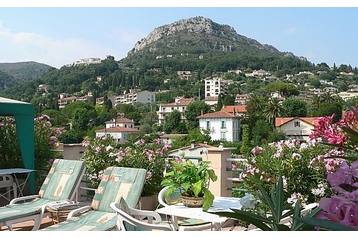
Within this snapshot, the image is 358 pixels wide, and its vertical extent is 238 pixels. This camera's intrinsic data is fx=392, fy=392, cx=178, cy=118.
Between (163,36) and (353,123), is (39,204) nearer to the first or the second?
(353,123)

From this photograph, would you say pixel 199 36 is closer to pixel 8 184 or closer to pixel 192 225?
pixel 8 184

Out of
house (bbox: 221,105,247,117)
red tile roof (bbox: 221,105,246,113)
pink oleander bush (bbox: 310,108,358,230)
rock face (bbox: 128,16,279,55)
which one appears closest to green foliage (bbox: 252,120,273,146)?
house (bbox: 221,105,247,117)

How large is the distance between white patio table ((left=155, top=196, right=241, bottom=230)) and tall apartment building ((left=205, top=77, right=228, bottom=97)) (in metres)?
74.1

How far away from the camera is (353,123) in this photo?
178 centimetres

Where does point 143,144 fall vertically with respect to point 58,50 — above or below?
below

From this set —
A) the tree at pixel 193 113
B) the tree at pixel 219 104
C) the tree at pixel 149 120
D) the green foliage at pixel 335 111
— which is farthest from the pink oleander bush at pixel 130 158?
the tree at pixel 219 104

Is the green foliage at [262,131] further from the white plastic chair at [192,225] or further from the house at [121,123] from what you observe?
the white plastic chair at [192,225]

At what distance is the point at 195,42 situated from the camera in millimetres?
110062

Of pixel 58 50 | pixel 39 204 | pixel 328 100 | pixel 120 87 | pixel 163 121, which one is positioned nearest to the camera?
pixel 39 204

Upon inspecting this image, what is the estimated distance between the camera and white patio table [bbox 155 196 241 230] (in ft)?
9.07

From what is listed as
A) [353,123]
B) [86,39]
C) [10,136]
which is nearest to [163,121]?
[86,39]

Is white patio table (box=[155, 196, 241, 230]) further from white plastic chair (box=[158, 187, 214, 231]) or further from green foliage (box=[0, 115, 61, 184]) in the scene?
green foliage (box=[0, 115, 61, 184])

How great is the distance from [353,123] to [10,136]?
5.30 m
